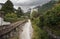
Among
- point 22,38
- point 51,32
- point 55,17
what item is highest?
point 55,17

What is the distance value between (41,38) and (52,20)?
1861 mm

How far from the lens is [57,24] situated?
15.7m

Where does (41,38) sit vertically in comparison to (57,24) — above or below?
below

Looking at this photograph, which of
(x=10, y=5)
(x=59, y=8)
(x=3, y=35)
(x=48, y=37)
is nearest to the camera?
(x=48, y=37)

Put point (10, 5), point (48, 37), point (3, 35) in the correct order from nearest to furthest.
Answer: point (48, 37) → point (3, 35) → point (10, 5)

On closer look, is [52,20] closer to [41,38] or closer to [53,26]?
[53,26]

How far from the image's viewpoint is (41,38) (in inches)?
635

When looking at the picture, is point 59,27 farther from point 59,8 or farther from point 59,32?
point 59,8

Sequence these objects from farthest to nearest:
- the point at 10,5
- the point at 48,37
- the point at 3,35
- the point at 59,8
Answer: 1. the point at 10,5
2. the point at 59,8
3. the point at 3,35
4. the point at 48,37

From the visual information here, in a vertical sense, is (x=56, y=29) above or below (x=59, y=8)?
below

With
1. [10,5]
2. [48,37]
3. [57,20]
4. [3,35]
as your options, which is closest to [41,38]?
[48,37]

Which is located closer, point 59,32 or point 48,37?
point 59,32

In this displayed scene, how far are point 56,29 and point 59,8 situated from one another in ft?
11.7

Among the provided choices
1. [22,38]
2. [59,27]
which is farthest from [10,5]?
[59,27]
